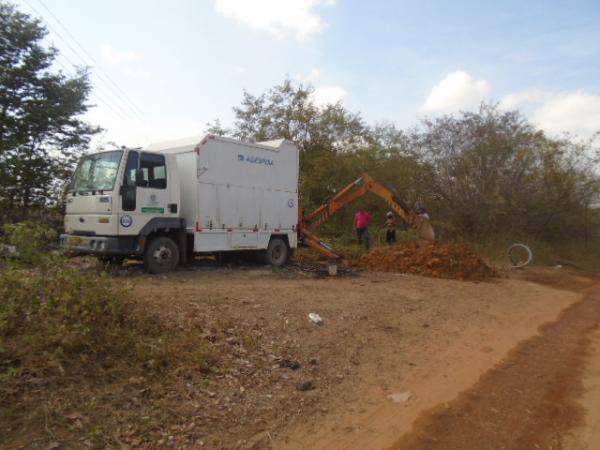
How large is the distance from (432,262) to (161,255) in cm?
714

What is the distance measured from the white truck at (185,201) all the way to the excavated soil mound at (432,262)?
2593 millimetres

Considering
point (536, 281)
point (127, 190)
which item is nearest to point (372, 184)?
point (536, 281)

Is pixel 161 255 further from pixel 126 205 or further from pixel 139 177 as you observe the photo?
pixel 139 177

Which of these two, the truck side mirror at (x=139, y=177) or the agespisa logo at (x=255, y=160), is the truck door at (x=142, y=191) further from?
the agespisa logo at (x=255, y=160)

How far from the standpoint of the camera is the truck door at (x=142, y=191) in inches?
382

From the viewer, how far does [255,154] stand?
12.3 meters

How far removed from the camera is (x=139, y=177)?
391 inches

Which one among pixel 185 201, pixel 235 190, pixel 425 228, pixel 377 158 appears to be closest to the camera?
pixel 185 201

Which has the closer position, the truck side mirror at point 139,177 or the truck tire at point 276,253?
the truck side mirror at point 139,177

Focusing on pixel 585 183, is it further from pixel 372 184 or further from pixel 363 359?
pixel 363 359

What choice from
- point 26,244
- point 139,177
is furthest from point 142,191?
point 26,244

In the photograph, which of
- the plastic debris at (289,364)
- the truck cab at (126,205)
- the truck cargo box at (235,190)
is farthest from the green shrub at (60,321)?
the truck cargo box at (235,190)

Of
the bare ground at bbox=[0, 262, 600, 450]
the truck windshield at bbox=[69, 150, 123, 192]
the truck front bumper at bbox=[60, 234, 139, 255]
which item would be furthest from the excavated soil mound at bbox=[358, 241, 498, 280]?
the truck windshield at bbox=[69, 150, 123, 192]

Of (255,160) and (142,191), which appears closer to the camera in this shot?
(142,191)
